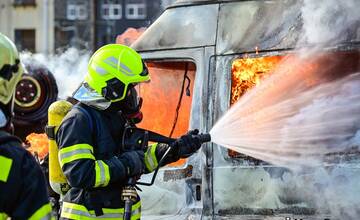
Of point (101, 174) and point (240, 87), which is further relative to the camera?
point (240, 87)

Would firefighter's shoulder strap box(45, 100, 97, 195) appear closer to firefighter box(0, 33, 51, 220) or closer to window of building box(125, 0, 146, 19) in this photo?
firefighter box(0, 33, 51, 220)

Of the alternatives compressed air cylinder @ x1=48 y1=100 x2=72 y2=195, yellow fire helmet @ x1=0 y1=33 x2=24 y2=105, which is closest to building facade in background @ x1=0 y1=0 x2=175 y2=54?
compressed air cylinder @ x1=48 y1=100 x2=72 y2=195

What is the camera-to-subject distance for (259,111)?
537 centimetres

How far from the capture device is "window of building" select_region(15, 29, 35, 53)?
37.3 metres

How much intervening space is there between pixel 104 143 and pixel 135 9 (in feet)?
109

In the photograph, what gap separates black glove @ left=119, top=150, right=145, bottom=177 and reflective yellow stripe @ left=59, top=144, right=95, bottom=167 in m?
0.18

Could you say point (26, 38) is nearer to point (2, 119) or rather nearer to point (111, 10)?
point (111, 10)

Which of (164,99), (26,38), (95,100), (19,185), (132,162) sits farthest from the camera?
(26,38)

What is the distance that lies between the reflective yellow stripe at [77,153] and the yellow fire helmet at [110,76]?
1.02 ft

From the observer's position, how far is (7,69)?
289 centimetres

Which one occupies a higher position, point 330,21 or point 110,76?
point 330,21

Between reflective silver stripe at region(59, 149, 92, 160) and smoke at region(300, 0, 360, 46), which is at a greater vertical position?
smoke at region(300, 0, 360, 46)

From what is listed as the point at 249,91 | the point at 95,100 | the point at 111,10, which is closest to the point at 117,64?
the point at 95,100

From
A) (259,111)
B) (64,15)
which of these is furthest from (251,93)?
(64,15)
